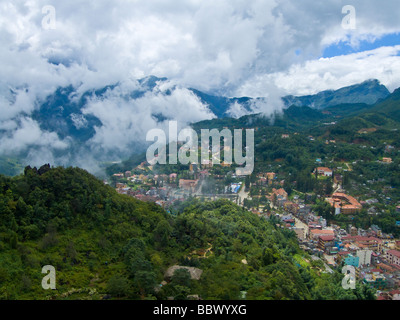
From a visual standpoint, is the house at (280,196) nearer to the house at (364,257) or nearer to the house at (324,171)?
the house at (324,171)

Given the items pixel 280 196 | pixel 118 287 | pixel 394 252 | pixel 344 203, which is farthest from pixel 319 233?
pixel 118 287

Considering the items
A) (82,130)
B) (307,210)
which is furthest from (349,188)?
(82,130)

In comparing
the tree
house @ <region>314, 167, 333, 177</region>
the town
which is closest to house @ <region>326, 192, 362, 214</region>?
the town

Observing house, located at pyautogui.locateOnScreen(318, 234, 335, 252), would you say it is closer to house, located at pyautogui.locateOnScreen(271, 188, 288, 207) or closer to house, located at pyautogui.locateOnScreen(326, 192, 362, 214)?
house, located at pyautogui.locateOnScreen(326, 192, 362, 214)

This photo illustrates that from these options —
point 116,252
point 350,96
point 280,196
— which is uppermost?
point 350,96

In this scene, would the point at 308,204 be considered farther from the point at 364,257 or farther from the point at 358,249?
the point at 364,257
